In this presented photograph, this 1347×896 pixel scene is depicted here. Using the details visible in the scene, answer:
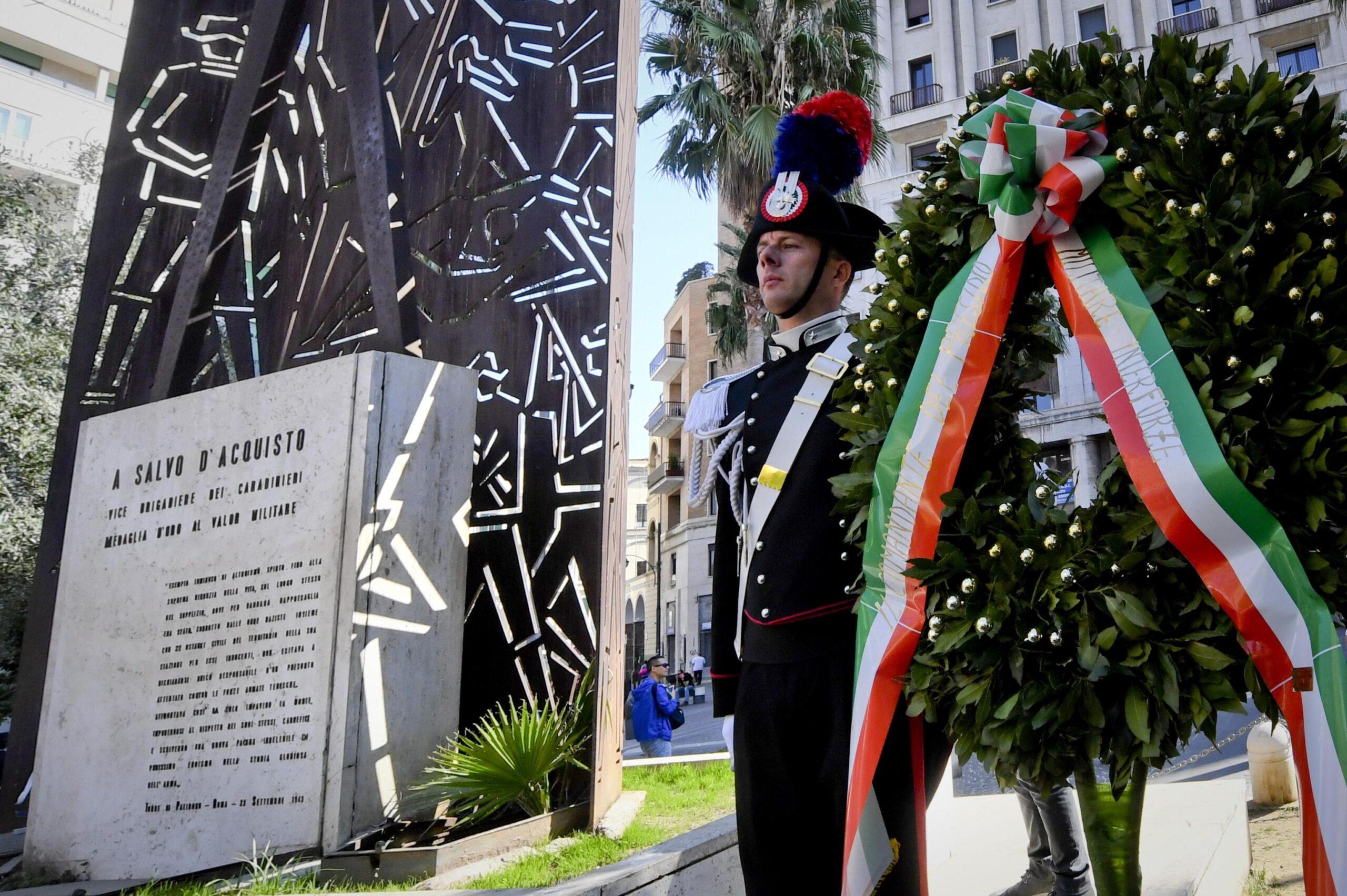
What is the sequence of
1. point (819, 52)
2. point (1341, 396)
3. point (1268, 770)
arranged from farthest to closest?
point (819, 52)
point (1268, 770)
point (1341, 396)

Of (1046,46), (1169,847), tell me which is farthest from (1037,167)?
(1046,46)

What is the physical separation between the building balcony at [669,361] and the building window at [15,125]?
23287 mm

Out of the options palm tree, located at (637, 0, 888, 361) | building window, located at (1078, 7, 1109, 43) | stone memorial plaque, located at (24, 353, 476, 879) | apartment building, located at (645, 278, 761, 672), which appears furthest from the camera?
apartment building, located at (645, 278, 761, 672)

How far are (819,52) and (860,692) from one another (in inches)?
514

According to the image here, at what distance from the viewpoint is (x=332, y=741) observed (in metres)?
4.69

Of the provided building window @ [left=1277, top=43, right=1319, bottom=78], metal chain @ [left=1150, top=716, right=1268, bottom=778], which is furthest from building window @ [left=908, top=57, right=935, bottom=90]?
metal chain @ [left=1150, top=716, right=1268, bottom=778]

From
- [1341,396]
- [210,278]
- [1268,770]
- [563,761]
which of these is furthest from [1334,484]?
[210,278]

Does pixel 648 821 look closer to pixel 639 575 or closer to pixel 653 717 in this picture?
pixel 653 717

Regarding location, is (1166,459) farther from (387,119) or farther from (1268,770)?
(387,119)

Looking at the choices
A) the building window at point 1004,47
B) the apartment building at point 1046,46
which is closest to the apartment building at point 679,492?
the apartment building at point 1046,46

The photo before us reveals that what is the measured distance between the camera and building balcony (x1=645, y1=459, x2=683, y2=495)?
1589 inches

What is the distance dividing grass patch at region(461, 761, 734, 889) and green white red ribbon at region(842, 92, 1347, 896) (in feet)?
7.51

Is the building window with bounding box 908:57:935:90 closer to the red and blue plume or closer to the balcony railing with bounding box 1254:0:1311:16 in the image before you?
the balcony railing with bounding box 1254:0:1311:16

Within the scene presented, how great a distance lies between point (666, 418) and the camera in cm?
4216
